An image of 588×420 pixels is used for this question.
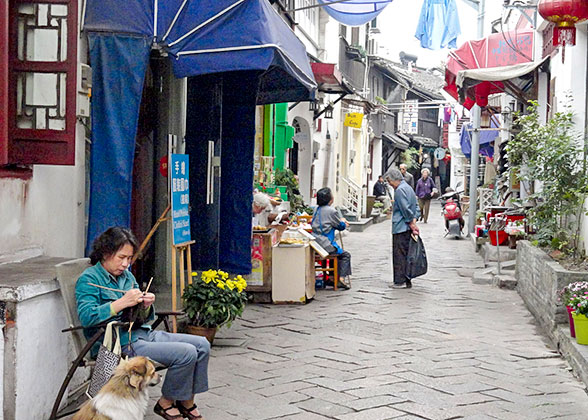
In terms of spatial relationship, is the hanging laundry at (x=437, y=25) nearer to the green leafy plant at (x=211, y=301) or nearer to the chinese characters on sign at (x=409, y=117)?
the green leafy plant at (x=211, y=301)

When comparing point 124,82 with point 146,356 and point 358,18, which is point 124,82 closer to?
point 146,356

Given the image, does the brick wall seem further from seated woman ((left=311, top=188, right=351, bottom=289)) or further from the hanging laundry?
the hanging laundry

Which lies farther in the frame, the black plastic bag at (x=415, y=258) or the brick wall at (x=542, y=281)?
the black plastic bag at (x=415, y=258)

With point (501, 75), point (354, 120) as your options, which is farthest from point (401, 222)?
point (354, 120)

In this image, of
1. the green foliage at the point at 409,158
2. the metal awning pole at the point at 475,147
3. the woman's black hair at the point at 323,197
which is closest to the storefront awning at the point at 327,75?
the woman's black hair at the point at 323,197

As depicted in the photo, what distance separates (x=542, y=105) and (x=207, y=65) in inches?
315

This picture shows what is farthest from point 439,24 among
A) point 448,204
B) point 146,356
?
point 146,356

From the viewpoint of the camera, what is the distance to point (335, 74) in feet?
44.9

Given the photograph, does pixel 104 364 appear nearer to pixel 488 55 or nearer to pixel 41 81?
pixel 41 81

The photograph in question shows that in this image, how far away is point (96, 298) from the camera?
4.57m

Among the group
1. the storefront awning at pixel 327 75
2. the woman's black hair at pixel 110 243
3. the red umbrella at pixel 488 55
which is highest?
the red umbrella at pixel 488 55

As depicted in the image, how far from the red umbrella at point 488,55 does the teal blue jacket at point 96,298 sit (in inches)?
411

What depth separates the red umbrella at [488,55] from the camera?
546 inches

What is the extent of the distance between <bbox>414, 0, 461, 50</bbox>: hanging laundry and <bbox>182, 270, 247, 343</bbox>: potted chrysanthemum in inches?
484
